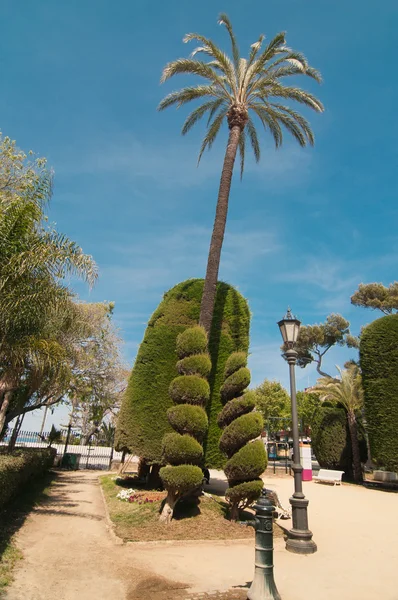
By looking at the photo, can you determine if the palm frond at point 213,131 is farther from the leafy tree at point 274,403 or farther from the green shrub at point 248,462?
the leafy tree at point 274,403

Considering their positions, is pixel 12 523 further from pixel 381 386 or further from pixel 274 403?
pixel 274 403

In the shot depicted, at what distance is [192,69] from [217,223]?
545cm

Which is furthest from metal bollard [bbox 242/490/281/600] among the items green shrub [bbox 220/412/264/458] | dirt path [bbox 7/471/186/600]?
green shrub [bbox 220/412/264/458]

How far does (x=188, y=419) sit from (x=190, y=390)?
0.64 meters

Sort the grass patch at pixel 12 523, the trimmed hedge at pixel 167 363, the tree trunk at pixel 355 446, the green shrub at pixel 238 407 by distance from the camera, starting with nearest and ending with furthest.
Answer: the grass patch at pixel 12 523 < the green shrub at pixel 238 407 < the trimmed hedge at pixel 167 363 < the tree trunk at pixel 355 446

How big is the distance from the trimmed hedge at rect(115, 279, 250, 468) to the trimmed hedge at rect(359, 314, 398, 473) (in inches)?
397

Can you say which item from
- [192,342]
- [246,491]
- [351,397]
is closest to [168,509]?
[246,491]

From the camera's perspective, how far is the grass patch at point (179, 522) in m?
7.18

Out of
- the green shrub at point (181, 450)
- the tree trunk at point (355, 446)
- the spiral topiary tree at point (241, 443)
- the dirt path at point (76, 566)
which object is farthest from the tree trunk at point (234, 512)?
the tree trunk at point (355, 446)

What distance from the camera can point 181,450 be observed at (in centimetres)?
775

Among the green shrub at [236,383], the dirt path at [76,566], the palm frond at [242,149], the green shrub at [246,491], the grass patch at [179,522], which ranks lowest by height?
the dirt path at [76,566]

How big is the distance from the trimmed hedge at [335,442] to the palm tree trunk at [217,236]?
52.0 ft

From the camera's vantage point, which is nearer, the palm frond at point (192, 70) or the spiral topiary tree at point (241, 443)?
the spiral topiary tree at point (241, 443)

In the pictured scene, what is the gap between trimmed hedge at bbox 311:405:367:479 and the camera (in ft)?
71.1
